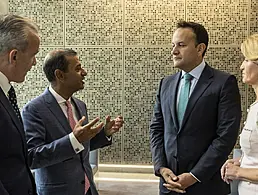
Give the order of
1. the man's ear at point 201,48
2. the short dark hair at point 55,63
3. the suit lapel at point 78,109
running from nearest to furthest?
the short dark hair at point 55,63 → the suit lapel at point 78,109 → the man's ear at point 201,48

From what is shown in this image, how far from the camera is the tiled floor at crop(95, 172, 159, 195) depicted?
3973mm

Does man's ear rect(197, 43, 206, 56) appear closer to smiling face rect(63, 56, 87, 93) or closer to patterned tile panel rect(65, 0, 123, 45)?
smiling face rect(63, 56, 87, 93)

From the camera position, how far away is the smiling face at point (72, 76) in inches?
90.6

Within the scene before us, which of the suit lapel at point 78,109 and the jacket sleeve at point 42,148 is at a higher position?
the suit lapel at point 78,109

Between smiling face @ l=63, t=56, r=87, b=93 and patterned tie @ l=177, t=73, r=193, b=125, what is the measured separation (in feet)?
2.07

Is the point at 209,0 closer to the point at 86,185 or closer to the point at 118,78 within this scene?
the point at 118,78

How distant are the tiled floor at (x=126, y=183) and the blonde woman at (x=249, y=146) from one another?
2.00 meters

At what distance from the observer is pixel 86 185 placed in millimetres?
2273

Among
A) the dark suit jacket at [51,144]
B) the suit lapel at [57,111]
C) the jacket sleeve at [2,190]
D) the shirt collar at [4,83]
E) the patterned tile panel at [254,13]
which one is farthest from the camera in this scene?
the patterned tile panel at [254,13]

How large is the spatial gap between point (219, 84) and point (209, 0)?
2.13 meters

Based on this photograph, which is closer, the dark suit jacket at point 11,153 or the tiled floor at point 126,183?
the dark suit jacket at point 11,153

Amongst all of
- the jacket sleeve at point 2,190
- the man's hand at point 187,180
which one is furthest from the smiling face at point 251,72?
the jacket sleeve at point 2,190

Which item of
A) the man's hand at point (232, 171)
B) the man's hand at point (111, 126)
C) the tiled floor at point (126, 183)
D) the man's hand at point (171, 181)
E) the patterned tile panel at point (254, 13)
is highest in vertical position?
the patterned tile panel at point (254, 13)

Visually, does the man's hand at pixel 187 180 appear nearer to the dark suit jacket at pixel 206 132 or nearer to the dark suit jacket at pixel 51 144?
the dark suit jacket at pixel 206 132
